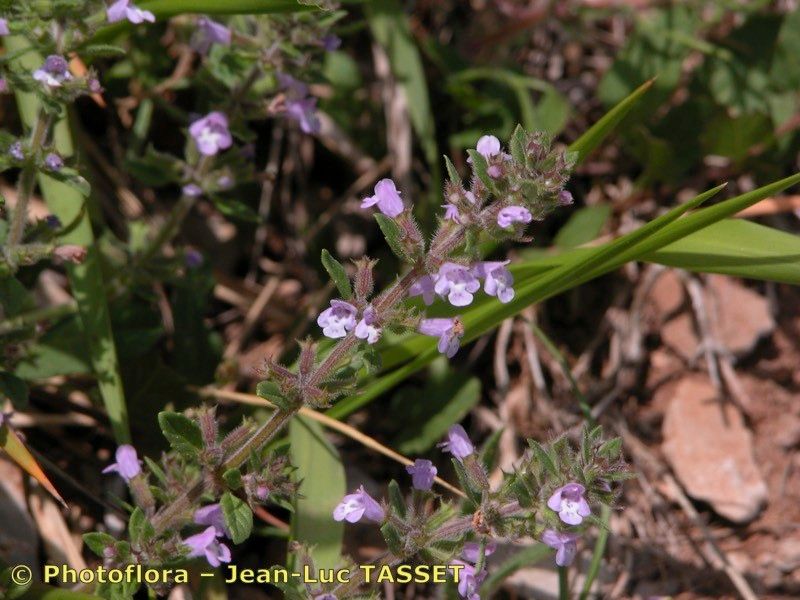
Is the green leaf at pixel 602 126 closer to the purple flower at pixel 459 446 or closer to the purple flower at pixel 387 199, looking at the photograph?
the purple flower at pixel 387 199

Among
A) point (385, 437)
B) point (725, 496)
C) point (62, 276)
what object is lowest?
point (725, 496)

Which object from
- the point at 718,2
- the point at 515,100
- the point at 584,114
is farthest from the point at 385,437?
the point at 718,2

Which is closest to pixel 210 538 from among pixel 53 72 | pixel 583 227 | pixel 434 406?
pixel 53 72

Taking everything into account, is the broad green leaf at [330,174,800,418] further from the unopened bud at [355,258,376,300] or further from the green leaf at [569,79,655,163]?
the unopened bud at [355,258,376,300]

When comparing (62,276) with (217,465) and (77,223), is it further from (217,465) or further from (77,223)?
(217,465)

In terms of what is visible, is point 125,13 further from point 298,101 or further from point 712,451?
point 712,451

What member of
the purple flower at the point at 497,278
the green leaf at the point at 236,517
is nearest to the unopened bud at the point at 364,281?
the purple flower at the point at 497,278
